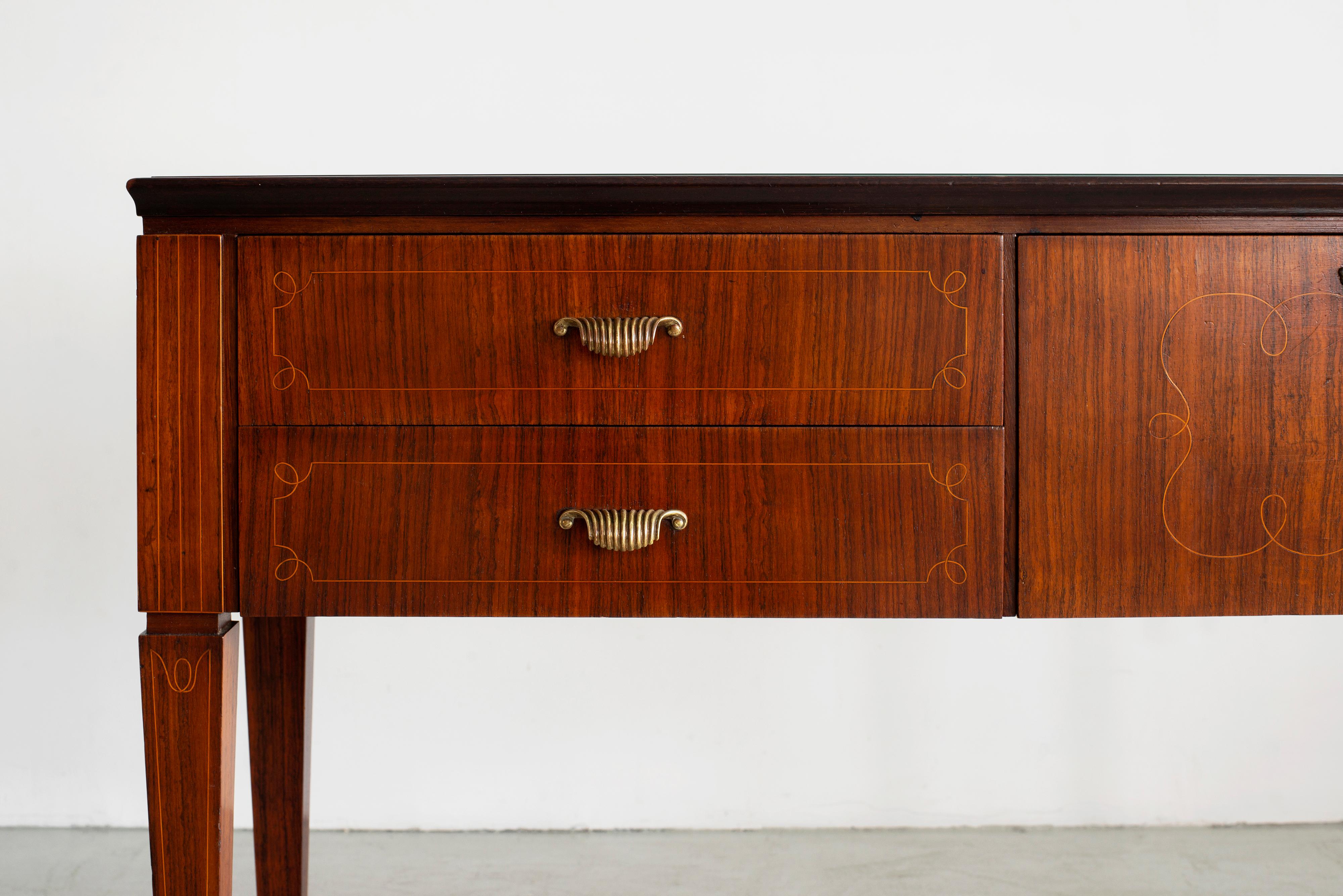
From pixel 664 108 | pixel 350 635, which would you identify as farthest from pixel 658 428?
pixel 350 635

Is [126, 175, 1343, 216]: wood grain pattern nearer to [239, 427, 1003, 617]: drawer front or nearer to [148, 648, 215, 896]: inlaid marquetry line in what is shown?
[239, 427, 1003, 617]: drawer front

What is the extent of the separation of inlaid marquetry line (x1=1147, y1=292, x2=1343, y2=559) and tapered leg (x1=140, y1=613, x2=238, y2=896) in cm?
Answer: 81

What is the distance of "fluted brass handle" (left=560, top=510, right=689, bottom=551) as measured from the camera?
2.53 feet

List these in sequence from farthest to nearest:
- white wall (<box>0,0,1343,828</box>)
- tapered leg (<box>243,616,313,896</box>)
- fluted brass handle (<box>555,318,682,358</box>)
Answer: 1. white wall (<box>0,0,1343,828</box>)
2. tapered leg (<box>243,616,313,896</box>)
3. fluted brass handle (<box>555,318,682,358</box>)

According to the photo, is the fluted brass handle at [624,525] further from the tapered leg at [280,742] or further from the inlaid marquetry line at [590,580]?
the tapered leg at [280,742]

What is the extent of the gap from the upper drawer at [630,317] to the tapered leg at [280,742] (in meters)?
0.42

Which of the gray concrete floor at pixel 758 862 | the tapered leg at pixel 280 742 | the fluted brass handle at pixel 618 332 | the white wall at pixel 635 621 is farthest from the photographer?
the white wall at pixel 635 621

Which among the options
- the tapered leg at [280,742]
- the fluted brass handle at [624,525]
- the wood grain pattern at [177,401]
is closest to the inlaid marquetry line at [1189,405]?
the fluted brass handle at [624,525]

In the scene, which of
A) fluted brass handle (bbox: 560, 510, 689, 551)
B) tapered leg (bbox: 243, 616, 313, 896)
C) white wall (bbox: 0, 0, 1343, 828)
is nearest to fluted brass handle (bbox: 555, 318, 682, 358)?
fluted brass handle (bbox: 560, 510, 689, 551)

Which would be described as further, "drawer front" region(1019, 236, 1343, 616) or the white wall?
the white wall

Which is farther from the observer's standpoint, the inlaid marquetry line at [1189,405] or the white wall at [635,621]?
the white wall at [635,621]

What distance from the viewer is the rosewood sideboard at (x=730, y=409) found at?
78 centimetres

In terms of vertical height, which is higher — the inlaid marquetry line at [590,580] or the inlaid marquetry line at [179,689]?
the inlaid marquetry line at [590,580]

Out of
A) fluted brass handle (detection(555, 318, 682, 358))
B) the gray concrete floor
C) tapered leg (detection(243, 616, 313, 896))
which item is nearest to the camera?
fluted brass handle (detection(555, 318, 682, 358))
